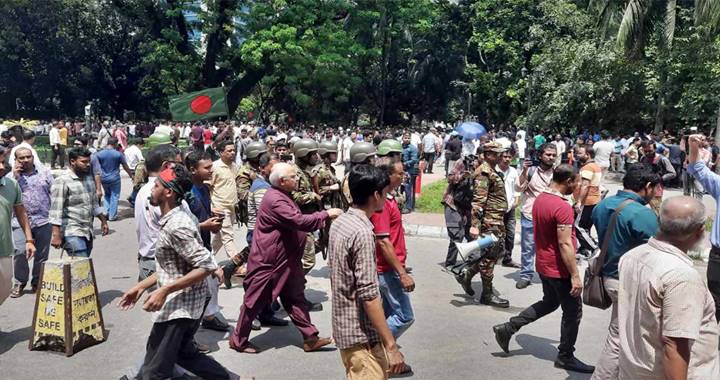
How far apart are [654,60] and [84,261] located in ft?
73.0

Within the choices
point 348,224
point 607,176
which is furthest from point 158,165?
point 607,176

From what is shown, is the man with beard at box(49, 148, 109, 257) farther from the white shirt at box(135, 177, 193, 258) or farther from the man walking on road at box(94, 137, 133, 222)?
Answer: the man walking on road at box(94, 137, 133, 222)

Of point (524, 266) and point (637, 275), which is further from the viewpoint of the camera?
point (524, 266)

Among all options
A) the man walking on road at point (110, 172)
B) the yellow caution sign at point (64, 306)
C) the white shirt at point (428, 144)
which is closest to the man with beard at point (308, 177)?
the yellow caution sign at point (64, 306)

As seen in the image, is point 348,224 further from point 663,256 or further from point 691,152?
point 691,152

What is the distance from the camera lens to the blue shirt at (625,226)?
13.2ft

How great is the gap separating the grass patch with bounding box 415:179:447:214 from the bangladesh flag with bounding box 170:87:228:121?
6279mm

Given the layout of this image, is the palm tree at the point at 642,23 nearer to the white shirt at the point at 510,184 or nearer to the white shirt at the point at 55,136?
the white shirt at the point at 510,184

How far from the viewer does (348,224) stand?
10.5 ft

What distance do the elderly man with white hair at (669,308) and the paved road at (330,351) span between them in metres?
2.17

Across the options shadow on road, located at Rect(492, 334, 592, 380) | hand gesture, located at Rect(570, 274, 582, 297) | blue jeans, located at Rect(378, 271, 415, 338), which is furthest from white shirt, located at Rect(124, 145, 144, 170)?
hand gesture, located at Rect(570, 274, 582, 297)

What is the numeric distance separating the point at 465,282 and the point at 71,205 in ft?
13.4

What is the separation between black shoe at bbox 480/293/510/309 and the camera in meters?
6.70

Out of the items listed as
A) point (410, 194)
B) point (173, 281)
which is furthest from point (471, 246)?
point (410, 194)
